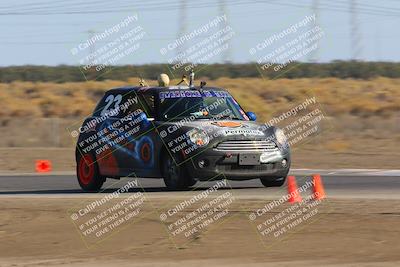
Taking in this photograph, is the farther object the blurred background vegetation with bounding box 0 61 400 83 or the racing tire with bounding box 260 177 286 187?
the blurred background vegetation with bounding box 0 61 400 83

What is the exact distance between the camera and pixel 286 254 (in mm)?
10930

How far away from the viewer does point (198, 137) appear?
16.8m

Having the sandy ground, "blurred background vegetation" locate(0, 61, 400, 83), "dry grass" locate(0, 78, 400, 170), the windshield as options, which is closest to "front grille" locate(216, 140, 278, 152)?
the windshield

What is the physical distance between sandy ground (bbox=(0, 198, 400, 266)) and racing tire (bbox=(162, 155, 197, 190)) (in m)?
2.02

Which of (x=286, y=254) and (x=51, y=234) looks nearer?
(x=286, y=254)

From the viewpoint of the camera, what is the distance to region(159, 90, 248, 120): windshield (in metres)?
17.6

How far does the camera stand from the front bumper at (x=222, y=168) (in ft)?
55.2

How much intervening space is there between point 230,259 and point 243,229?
2.13 m

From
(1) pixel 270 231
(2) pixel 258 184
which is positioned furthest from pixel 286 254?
(2) pixel 258 184

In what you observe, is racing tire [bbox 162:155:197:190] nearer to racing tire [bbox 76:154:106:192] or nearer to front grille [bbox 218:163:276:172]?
front grille [bbox 218:163:276:172]

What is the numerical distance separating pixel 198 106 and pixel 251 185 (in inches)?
78.1

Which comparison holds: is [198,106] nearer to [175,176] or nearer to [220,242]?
[175,176]

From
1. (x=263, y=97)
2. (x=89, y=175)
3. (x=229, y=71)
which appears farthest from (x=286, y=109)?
(x=229, y=71)

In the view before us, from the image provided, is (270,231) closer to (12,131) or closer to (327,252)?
(327,252)
